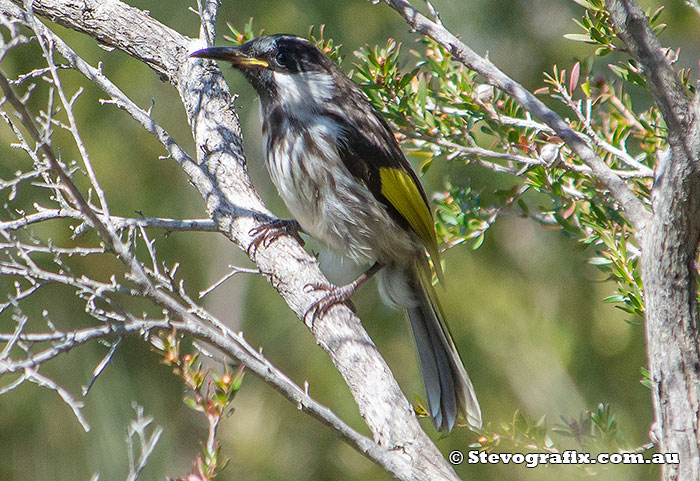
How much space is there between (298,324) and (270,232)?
1.85 m

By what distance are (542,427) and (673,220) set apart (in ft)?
3.54

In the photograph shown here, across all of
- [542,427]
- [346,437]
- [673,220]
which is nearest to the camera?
[673,220]

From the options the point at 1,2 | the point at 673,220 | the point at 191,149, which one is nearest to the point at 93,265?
the point at 191,149

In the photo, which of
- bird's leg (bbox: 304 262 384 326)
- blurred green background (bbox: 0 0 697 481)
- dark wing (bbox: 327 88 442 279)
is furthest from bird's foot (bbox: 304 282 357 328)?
blurred green background (bbox: 0 0 697 481)

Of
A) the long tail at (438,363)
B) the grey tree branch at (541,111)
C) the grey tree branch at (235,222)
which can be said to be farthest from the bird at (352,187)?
the grey tree branch at (541,111)

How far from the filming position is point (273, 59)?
10.6 ft

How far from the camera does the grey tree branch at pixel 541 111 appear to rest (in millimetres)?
1745

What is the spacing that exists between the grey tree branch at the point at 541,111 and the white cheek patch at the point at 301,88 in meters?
1.12

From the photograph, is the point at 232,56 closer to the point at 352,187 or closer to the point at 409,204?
the point at 352,187

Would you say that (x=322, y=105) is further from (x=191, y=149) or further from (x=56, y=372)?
(x=56, y=372)

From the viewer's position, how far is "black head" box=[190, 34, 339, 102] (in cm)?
319

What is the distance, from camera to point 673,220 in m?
1.58

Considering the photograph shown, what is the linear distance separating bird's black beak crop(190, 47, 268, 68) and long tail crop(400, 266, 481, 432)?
3.75 ft

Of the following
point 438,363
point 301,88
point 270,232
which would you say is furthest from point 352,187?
point 438,363
